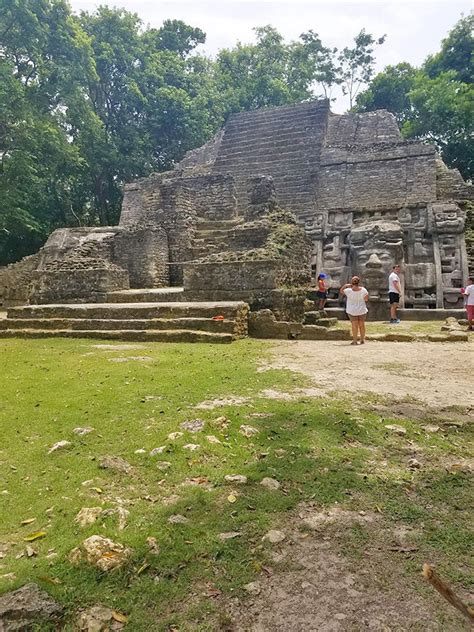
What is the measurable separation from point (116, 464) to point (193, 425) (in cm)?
84

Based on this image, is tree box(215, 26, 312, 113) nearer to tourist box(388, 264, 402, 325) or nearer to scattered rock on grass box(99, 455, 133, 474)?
tourist box(388, 264, 402, 325)

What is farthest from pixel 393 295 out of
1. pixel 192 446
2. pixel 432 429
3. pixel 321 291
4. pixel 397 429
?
pixel 192 446

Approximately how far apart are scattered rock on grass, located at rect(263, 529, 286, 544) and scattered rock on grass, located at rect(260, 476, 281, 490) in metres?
0.44

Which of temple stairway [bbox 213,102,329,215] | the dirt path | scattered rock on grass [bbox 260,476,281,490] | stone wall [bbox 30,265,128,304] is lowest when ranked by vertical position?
scattered rock on grass [bbox 260,476,281,490]

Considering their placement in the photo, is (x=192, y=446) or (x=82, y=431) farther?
(x=82, y=431)

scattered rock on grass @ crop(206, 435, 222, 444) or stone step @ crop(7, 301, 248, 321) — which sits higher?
stone step @ crop(7, 301, 248, 321)

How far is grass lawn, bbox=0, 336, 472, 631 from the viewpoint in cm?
210

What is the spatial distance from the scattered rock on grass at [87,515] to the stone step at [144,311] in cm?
640

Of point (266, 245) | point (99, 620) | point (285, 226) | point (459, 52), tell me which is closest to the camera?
point (99, 620)

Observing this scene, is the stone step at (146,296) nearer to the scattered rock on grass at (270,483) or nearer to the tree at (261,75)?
the scattered rock on grass at (270,483)

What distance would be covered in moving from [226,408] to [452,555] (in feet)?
7.96

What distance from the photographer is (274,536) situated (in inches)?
93.9

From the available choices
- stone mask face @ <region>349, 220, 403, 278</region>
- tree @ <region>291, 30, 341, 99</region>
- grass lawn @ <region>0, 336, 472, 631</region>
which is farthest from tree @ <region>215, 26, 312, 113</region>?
grass lawn @ <region>0, 336, 472, 631</region>

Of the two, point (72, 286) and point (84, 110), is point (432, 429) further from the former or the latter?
point (84, 110)
